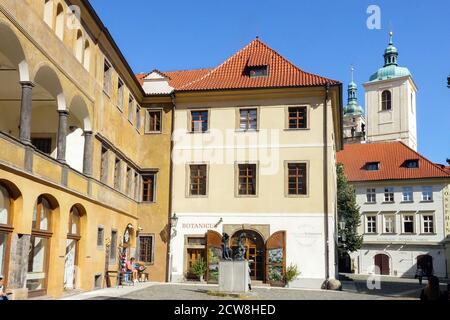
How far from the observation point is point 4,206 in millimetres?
14148

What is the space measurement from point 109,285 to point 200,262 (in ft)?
19.3

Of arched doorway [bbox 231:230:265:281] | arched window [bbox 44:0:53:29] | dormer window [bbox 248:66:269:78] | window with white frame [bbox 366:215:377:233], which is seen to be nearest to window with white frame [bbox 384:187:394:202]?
window with white frame [bbox 366:215:377:233]

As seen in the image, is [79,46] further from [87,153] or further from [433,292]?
[433,292]

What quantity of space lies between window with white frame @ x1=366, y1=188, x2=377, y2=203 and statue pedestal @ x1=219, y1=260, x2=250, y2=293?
3617 cm

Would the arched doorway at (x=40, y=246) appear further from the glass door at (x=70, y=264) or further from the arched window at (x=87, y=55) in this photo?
the arched window at (x=87, y=55)

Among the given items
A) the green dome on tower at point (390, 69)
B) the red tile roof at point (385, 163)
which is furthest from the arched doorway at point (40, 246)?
the green dome on tower at point (390, 69)

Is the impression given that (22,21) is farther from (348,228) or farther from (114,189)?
(348,228)

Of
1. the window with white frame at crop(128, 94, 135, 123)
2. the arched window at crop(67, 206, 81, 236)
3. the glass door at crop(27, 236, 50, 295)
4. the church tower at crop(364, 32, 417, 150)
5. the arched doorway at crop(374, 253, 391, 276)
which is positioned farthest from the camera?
the church tower at crop(364, 32, 417, 150)

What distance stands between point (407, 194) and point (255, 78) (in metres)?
28.3

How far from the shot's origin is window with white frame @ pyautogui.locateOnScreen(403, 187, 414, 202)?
2012 inches

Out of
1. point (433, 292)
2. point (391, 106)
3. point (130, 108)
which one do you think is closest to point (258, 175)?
point (130, 108)

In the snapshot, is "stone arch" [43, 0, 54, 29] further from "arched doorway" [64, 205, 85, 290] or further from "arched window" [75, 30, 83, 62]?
"arched doorway" [64, 205, 85, 290]

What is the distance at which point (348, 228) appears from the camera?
149 ft

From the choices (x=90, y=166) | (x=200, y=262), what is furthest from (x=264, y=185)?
(x=90, y=166)
